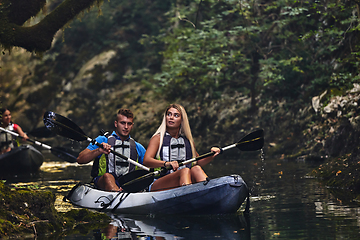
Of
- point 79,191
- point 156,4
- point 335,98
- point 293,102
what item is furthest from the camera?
point 156,4

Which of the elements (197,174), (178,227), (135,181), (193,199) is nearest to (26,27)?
(135,181)

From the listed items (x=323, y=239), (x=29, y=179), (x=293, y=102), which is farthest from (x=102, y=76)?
(x=323, y=239)

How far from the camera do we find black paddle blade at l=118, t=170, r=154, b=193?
22.5ft

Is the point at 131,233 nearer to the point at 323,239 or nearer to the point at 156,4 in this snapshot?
the point at 323,239

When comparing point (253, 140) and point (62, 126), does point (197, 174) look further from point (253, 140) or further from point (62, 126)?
point (62, 126)

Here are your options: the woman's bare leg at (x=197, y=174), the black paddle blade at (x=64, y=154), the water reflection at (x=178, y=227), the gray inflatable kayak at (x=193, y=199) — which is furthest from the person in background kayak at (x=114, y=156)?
the black paddle blade at (x=64, y=154)

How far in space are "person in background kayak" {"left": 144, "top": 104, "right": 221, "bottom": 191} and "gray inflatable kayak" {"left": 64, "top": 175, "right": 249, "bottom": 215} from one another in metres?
0.22

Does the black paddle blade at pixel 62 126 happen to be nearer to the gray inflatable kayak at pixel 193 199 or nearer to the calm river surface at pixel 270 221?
the calm river surface at pixel 270 221

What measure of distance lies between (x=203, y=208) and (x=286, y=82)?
1128 cm

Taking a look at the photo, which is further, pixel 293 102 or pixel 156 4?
pixel 156 4

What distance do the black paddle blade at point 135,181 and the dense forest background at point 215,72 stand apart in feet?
11.9

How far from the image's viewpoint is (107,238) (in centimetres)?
481

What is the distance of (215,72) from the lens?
18938 millimetres

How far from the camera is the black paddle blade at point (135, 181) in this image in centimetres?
685
